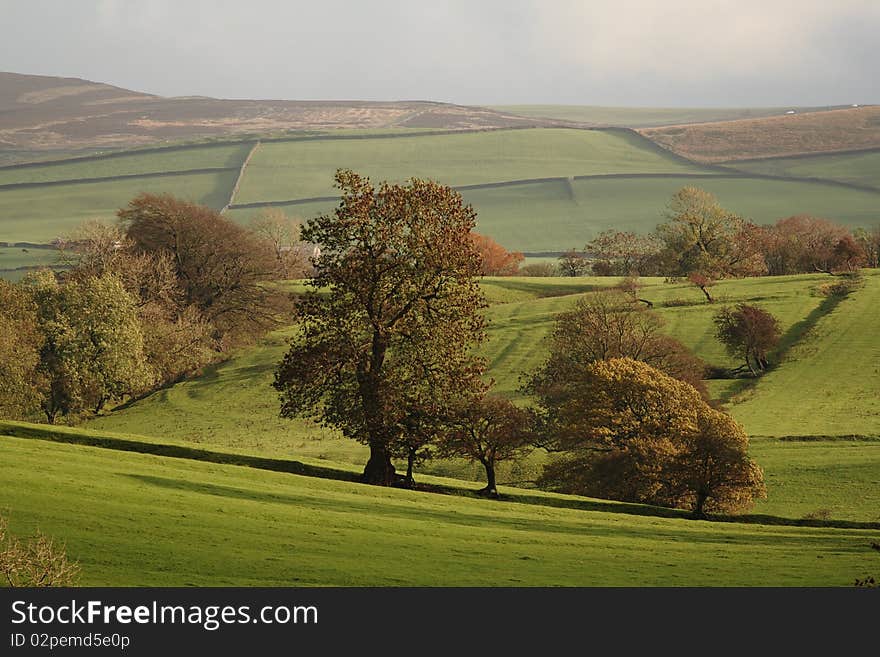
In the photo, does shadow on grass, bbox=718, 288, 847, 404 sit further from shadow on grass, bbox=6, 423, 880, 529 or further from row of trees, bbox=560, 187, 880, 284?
shadow on grass, bbox=6, 423, 880, 529

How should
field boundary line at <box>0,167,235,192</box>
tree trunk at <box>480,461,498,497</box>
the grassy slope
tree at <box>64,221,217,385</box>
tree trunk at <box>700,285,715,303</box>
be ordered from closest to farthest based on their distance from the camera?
tree trunk at <box>480,461,498,497</box>, tree at <box>64,221,217,385</box>, tree trunk at <box>700,285,715,303</box>, the grassy slope, field boundary line at <box>0,167,235,192</box>

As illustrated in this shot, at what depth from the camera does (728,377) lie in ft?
242

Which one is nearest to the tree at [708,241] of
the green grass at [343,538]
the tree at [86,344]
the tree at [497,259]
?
the tree at [497,259]

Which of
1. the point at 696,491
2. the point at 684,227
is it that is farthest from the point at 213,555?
the point at 684,227

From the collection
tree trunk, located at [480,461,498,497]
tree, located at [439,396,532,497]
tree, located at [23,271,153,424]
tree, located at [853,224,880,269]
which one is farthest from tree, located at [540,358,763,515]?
tree, located at [853,224,880,269]

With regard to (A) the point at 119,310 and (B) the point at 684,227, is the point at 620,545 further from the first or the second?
(B) the point at 684,227

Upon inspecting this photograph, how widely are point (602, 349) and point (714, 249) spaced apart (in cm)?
6645

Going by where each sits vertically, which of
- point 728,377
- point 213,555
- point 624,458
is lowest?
point 728,377

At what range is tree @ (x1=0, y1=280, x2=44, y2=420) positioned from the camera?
204ft

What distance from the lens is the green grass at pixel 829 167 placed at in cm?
18054

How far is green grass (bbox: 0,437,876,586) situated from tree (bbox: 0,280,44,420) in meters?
30.5

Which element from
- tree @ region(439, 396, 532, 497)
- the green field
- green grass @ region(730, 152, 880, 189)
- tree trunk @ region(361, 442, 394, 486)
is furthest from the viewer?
green grass @ region(730, 152, 880, 189)

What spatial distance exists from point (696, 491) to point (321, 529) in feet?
64.4
